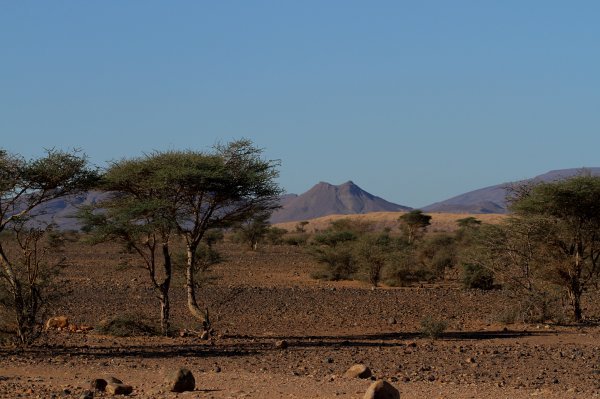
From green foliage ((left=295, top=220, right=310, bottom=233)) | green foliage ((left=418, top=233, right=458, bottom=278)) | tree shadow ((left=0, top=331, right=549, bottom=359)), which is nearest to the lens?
tree shadow ((left=0, top=331, right=549, bottom=359))

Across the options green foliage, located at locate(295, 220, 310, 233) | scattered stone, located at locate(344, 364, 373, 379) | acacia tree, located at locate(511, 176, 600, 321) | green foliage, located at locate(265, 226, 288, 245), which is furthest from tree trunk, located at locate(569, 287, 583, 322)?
green foliage, located at locate(295, 220, 310, 233)

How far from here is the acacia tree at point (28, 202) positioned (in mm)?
16375

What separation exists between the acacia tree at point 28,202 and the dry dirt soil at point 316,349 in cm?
82

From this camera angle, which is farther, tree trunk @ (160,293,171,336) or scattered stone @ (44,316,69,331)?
scattered stone @ (44,316,69,331)

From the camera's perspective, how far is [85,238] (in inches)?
776

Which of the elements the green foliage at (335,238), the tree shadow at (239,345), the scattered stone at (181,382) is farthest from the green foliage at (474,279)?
the scattered stone at (181,382)

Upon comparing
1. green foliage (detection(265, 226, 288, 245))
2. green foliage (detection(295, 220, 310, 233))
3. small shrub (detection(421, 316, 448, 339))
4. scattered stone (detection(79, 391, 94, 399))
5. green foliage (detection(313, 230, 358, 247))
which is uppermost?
green foliage (detection(295, 220, 310, 233))

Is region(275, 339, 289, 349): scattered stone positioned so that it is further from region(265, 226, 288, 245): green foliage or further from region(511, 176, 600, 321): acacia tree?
region(265, 226, 288, 245): green foliage

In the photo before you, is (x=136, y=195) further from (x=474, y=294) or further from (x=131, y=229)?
(x=474, y=294)

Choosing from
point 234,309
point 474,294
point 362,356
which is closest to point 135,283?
point 234,309

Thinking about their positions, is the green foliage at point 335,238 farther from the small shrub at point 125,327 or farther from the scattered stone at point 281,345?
the scattered stone at point 281,345

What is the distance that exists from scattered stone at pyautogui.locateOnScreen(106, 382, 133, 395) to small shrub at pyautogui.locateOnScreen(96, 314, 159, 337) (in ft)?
27.4

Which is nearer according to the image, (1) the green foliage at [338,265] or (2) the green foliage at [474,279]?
(2) the green foliage at [474,279]

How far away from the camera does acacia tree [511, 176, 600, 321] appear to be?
933 inches
